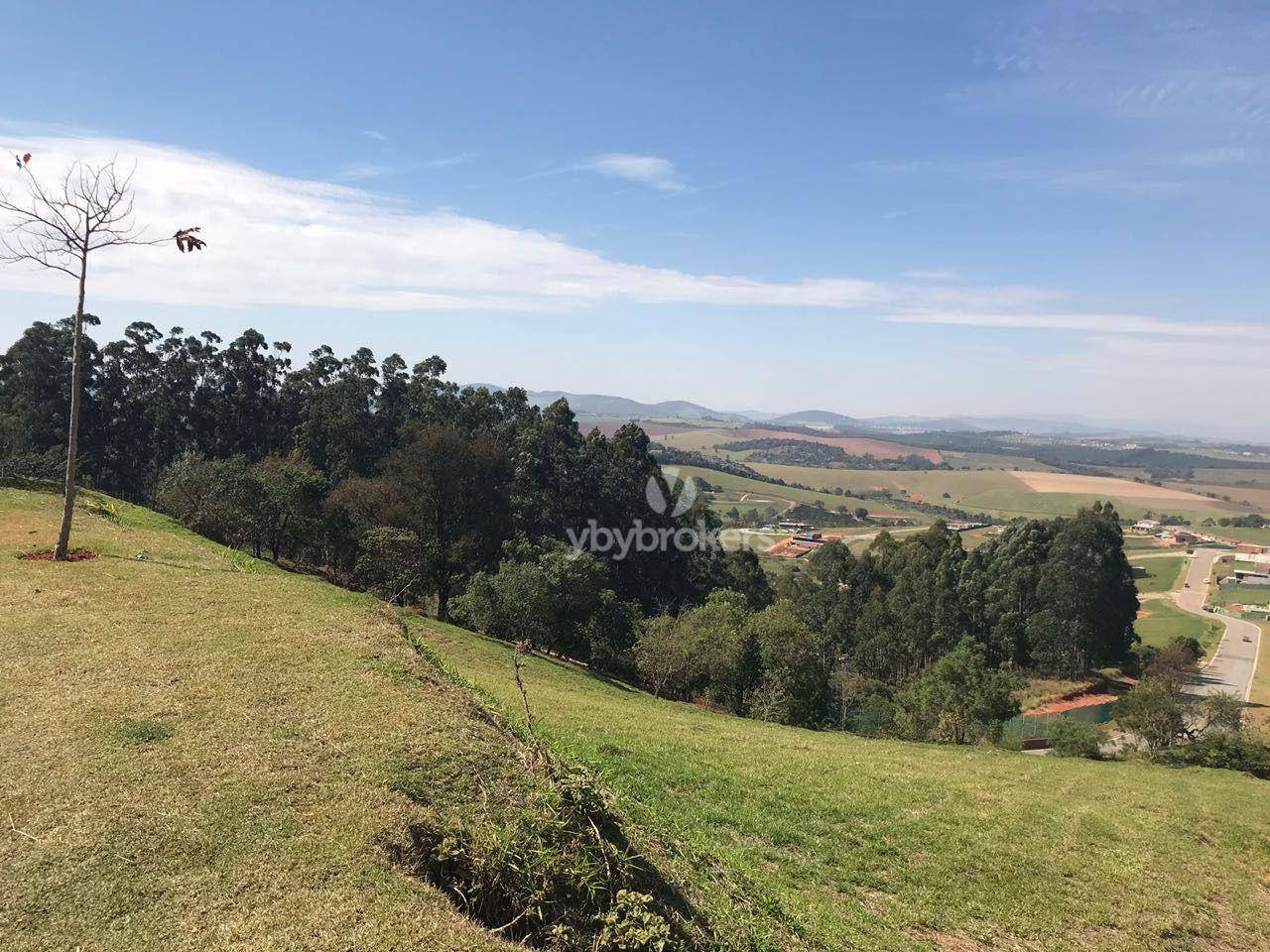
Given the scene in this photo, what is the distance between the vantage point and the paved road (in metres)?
48.3

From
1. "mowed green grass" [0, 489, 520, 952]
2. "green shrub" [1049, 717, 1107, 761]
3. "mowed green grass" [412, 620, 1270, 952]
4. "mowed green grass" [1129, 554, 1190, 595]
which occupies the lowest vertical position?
"mowed green grass" [1129, 554, 1190, 595]

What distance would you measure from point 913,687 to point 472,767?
3403 cm

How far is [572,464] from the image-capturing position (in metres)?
51.6

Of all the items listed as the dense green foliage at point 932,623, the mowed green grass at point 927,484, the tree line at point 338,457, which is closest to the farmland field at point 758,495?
the mowed green grass at point 927,484

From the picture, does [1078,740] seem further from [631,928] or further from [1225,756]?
[631,928]

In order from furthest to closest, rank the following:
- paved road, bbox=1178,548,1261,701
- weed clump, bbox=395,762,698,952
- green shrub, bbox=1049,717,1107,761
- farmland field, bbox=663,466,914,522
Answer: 1. farmland field, bbox=663,466,914,522
2. paved road, bbox=1178,548,1261,701
3. green shrub, bbox=1049,717,1107,761
4. weed clump, bbox=395,762,698,952

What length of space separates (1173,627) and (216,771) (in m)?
85.8

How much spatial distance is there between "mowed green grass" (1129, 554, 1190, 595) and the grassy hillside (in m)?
91.4

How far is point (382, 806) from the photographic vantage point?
20.1 ft

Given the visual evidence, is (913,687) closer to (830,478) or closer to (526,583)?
(526,583)

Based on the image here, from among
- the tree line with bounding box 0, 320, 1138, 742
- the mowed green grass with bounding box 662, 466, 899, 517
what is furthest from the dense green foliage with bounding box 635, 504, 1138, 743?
the mowed green grass with bounding box 662, 466, 899, 517
